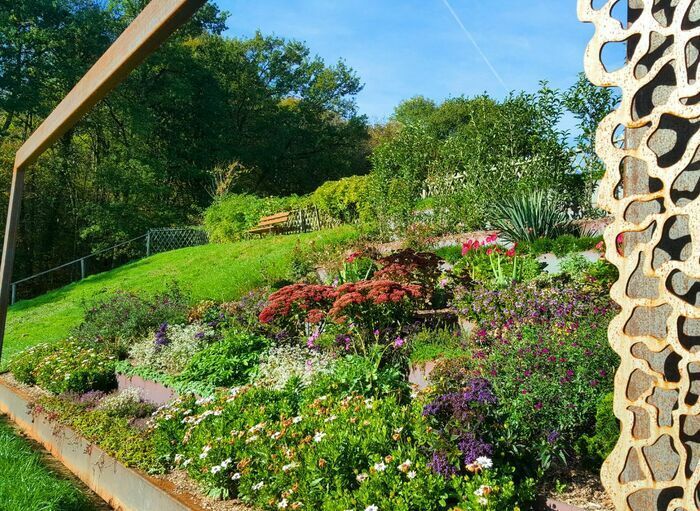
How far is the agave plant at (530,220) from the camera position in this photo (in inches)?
321

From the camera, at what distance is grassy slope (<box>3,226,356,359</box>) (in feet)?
34.4

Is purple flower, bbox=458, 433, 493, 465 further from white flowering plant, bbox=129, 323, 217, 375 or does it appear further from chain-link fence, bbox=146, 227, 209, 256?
chain-link fence, bbox=146, 227, 209, 256

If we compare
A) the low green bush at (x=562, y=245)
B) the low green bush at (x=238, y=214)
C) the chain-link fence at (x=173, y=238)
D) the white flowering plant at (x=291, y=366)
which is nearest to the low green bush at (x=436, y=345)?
the white flowering plant at (x=291, y=366)

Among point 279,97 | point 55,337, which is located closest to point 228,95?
point 279,97

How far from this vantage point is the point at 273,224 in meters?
17.3

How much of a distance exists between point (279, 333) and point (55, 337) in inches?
231

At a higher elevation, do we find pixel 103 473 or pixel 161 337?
pixel 161 337

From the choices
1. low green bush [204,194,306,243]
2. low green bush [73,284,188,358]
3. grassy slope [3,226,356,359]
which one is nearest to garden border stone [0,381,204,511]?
low green bush [73,284,188,358]

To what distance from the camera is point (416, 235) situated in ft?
31.2

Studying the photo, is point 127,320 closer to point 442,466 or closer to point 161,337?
point 161,337

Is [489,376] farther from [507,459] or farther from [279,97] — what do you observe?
[279,97]

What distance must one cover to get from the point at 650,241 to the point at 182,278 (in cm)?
1150

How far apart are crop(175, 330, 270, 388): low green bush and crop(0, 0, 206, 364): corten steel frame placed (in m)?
1.66

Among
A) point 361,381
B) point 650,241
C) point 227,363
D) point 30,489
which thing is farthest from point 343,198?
point 650,241
